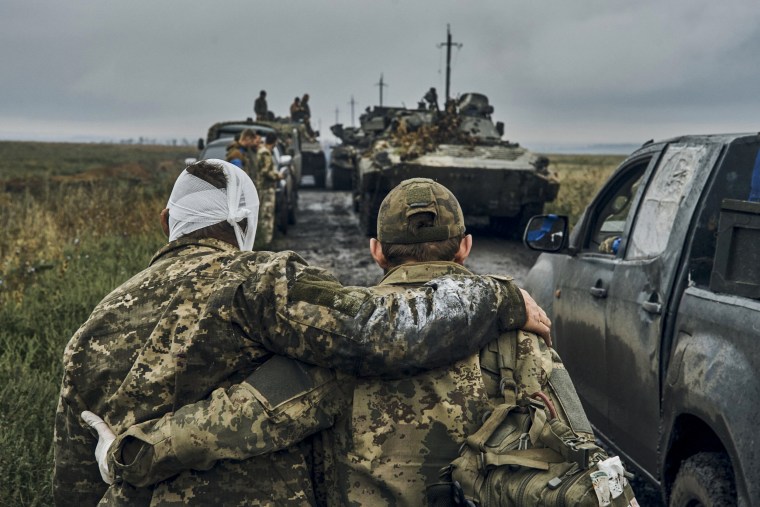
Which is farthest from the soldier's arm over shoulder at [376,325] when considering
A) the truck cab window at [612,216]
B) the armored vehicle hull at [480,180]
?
the armored vehicle hull at [480,180]

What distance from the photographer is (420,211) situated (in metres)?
2.28

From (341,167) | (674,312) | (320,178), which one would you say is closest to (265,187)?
(674,312)

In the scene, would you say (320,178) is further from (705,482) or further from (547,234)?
(705,482)

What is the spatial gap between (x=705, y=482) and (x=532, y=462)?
1262 millimetres

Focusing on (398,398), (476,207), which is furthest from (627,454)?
(476,207)

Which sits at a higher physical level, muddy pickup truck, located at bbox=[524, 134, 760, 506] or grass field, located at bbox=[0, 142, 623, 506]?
muddy pickup truck, located at bbox=[524, 134, 760, 506]

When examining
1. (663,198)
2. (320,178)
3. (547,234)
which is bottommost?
(320,178)

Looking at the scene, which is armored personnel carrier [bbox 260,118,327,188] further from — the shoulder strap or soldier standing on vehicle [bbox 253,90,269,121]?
the shoulder strap

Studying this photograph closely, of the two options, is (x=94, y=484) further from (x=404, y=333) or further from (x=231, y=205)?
(x=404, y=333)

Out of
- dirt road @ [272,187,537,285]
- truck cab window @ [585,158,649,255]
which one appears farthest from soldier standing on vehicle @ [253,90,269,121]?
truck cab window @ [585,158,649,255]

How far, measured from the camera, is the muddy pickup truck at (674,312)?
2688 mm

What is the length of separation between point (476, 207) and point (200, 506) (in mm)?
11410

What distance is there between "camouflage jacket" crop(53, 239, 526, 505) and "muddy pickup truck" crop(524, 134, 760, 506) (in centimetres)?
93

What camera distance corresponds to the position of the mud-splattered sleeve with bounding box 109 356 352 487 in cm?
206
